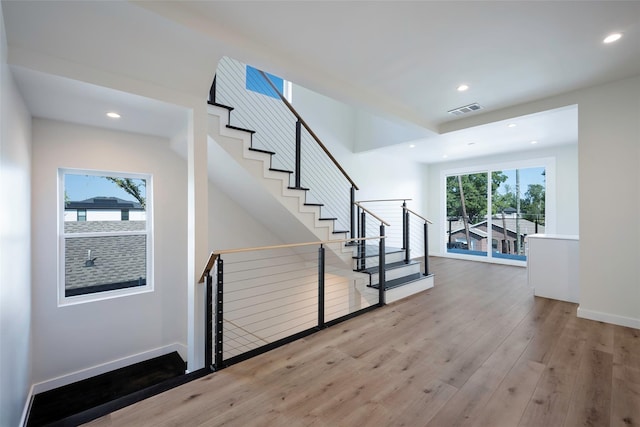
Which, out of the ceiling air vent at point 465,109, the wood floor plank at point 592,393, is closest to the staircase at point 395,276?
the wood floor plank at point 592,393

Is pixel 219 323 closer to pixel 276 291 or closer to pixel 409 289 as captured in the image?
pixel 276 291

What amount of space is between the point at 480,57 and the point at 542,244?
3.06 meters

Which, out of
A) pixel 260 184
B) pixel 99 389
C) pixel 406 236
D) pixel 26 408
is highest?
pixel 260 184

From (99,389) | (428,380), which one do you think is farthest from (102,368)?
(428,380)

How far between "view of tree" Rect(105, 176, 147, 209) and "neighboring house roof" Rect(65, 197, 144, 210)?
0.08 metres

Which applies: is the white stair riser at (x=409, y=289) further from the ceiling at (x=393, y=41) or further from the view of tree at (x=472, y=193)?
the view of tree at (x=472, y=193)

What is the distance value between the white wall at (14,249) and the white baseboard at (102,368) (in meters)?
0.21

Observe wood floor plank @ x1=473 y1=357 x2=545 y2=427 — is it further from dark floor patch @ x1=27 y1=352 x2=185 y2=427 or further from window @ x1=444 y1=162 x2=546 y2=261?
window @ x1=444 y1=162 x2=546 y2=261

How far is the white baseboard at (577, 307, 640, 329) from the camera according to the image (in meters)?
3.13

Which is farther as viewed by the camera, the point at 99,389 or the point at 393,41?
the point at 99,389

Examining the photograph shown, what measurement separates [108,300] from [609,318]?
236 inches

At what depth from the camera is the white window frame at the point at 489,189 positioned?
6.11 metres

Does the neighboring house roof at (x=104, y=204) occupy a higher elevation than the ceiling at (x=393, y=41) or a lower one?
lower

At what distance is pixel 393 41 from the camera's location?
8.41 ft
